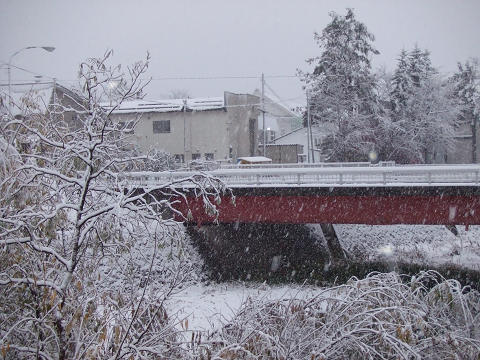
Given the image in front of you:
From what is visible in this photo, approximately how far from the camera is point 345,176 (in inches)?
763

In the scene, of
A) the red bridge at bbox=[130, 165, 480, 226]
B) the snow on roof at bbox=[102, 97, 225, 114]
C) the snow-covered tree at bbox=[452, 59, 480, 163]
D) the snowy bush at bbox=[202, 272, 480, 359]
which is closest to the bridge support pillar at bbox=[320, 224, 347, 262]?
the red bridge at bbox=[130, 165, 480, 226]

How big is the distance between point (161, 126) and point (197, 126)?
3.20 m

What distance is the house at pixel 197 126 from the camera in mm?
39344

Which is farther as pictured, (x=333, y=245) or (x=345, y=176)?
(x=333, y=245)

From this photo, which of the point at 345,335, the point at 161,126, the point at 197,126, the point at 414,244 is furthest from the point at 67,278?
the point at 161,126

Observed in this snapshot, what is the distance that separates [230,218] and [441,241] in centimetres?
1395

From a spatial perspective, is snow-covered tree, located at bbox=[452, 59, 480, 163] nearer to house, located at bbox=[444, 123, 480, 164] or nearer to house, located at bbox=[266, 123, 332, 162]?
house, located at bbox=[444, 123, 480, 164]

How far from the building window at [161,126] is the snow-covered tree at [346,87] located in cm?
1226

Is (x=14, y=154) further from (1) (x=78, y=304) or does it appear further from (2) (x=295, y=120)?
(2) (x=295, y=120)

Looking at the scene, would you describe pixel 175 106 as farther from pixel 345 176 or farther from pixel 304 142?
pixel 345 176

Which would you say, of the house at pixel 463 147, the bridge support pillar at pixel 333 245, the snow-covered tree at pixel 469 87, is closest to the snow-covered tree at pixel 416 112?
the snow-covered tree at pixel 469 87

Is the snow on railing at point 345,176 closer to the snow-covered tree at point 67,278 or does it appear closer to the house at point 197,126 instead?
the snow-covered tree at point 67,278

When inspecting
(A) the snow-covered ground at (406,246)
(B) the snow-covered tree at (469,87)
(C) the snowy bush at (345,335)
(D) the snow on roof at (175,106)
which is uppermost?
(B) the snow-covered tree at (469,87)

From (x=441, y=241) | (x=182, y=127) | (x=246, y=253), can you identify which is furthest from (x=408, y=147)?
(x=246, y=253)
